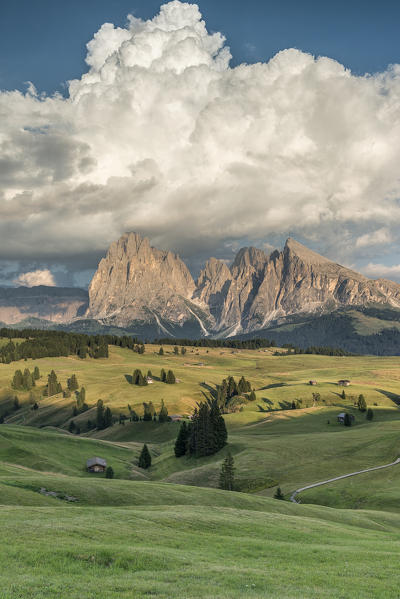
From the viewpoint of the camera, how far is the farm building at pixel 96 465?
327 feet

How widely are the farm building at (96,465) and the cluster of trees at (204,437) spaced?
2625cm

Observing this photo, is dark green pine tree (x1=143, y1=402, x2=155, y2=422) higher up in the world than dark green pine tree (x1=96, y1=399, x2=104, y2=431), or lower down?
higher up

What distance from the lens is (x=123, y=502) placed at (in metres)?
49.9

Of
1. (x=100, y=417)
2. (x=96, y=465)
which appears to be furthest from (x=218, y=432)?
(x=100, y=417)

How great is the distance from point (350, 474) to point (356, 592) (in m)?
72.1

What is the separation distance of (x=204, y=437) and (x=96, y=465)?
31.0 meters

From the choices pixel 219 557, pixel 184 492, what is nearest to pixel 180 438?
pixel 184 492

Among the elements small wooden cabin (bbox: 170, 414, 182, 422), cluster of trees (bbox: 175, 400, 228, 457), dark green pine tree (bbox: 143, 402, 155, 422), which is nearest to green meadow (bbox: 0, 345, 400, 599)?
cluster of trees (bbox: 175, 400, 228, 457)

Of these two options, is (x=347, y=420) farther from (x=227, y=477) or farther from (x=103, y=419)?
(x=103, y=419)

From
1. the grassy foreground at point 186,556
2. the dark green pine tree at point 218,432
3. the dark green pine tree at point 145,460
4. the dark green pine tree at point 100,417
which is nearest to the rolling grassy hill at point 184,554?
the grassy foreground at point 186,556

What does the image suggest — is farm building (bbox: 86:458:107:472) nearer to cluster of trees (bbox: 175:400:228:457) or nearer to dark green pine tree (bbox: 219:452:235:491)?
cluster of trees (bbox: 175:400:228:457)

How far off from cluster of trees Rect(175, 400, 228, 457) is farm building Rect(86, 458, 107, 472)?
26.3 m

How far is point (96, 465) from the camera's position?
330 feet

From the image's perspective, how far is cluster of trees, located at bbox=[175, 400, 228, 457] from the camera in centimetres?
11725
